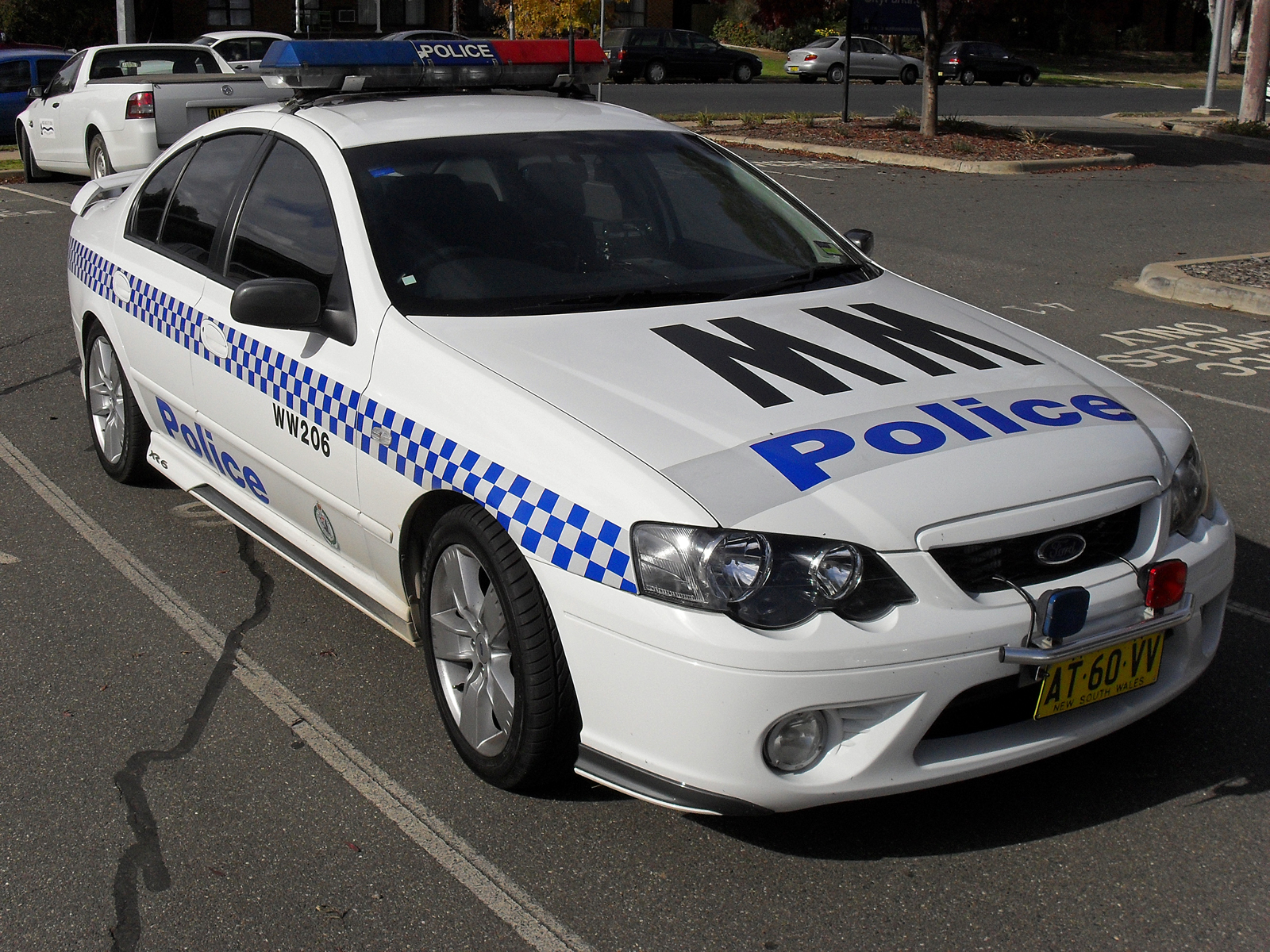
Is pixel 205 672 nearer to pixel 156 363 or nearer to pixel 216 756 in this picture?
pixel 216 756

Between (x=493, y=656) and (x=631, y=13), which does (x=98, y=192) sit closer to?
(x=493, y=656)

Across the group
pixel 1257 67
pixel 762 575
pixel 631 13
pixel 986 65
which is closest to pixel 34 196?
pixel 762 575

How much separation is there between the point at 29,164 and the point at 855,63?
28514 millimetres

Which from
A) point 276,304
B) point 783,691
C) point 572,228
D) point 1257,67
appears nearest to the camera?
point 783,691

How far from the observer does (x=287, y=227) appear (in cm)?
412

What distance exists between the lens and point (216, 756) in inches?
136

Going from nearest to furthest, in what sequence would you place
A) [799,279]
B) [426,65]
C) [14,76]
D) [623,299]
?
1. [623,299]
2. [799,279]
3. [426,65]
4. [14,76]

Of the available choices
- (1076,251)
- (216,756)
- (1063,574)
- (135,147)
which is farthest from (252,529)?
(135,147)

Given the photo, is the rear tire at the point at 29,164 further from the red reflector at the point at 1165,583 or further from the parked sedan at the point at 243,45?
the red reflector at the point at 1165,583

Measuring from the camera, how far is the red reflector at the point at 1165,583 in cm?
304

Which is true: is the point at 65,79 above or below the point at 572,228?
above

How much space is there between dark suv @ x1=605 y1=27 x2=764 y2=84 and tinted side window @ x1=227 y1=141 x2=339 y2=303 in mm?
31334

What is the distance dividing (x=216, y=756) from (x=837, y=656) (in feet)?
5.74

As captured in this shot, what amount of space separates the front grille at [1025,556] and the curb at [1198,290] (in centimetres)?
685
